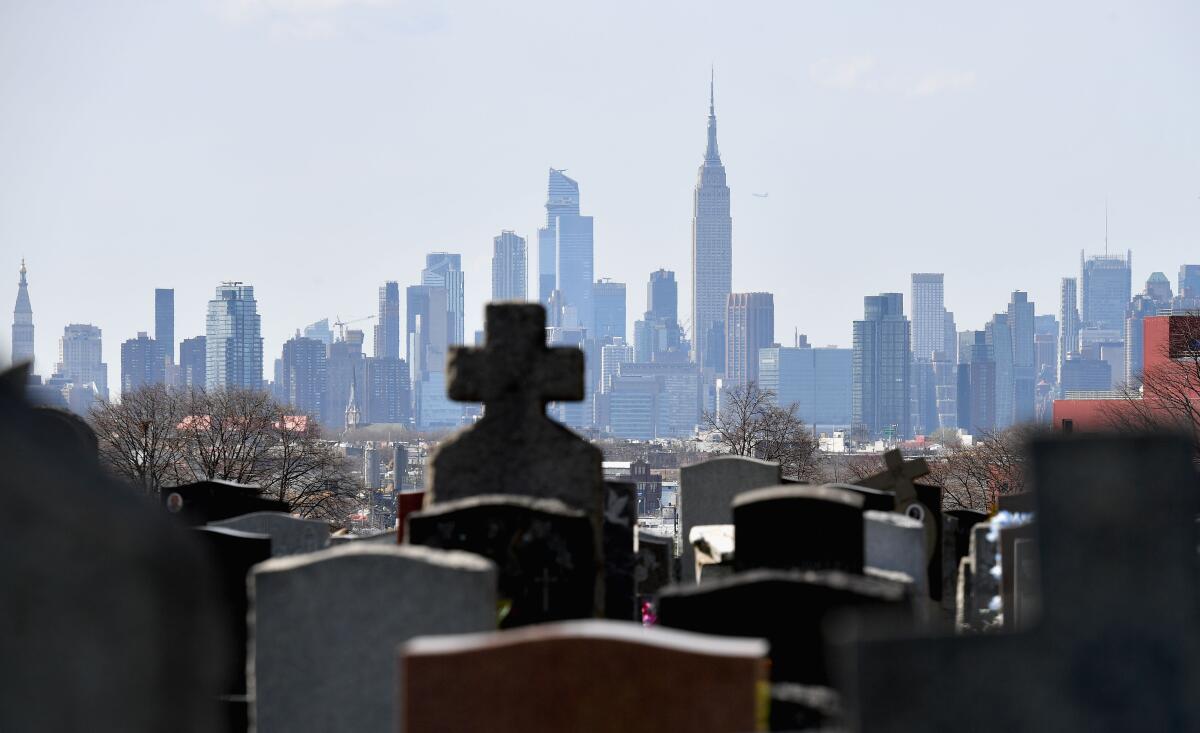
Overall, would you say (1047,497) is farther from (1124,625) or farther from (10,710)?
(10,710)

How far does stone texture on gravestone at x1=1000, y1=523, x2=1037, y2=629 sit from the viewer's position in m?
8.84

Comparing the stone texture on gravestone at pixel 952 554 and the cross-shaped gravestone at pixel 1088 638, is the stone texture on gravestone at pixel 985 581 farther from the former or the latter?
the cross-shaped gravestone at pixel 1088 638

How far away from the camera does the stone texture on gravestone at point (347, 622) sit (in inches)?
228

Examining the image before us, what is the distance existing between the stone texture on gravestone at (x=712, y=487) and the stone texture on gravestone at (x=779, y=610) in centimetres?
720

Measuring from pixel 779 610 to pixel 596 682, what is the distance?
1.21 meters

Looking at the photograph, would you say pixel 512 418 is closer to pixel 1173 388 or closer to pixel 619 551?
pixel 619 551

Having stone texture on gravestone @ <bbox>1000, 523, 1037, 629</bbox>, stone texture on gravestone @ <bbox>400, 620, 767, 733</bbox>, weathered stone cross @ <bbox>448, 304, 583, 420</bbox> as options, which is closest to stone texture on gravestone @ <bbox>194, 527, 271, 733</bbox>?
weathered stone cross @ <bbox>448, 304, 583, 420</bbox>

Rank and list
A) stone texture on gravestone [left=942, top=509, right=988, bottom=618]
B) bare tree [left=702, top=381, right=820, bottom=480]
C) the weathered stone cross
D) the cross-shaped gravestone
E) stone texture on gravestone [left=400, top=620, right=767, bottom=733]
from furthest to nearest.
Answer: bare tree [left=702, top=381, right=820, bottom=480]
stone texture on gravestone [left=942, top=509, right=988, bottom=618]
the weathered stone cross
stone texture on gravestone [left=400, top=620, right=767, bottom=733]
the cross-shaped gravestone

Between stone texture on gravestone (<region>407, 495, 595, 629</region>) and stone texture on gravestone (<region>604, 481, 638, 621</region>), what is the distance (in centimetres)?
233

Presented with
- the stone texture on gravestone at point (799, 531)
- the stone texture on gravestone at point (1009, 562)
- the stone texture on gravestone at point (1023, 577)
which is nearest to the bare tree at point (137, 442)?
the stone texture on gravestone at point (1009, 562)

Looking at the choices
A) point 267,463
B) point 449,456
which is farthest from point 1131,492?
point 267,463

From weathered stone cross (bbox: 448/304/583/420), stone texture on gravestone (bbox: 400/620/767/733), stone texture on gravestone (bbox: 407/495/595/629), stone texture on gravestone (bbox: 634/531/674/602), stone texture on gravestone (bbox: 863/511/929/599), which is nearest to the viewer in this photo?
stone texture on gravestone (bbox: 400/620/767/733)

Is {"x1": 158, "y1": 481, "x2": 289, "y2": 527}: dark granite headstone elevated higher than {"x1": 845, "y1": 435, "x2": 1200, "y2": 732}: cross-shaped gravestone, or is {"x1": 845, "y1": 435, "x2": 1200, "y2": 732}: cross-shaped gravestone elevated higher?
{"x1": 845, "y1": 435, "x2": 1200, "y2": 732}: cross-shaped gravestone

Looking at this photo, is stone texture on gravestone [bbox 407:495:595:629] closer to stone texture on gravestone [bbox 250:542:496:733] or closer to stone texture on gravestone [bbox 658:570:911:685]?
stone texture on gravestone [bbox 250:542:496:733]
